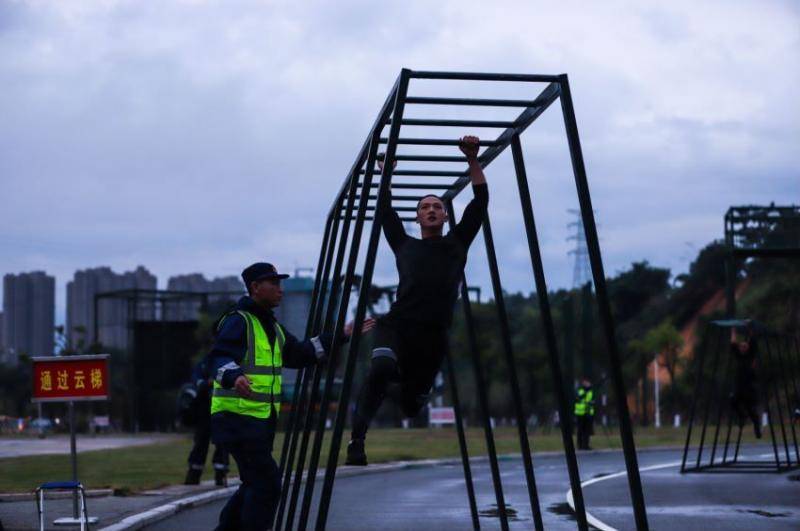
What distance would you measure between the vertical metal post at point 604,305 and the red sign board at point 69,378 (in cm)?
651

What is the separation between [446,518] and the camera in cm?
1382

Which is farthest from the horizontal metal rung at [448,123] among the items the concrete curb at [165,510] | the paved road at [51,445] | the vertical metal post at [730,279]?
the paved road at [51,445]

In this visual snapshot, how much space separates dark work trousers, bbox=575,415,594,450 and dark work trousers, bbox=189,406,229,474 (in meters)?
15.2

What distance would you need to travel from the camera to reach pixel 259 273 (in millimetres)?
8406

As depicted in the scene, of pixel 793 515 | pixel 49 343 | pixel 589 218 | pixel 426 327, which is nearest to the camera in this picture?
pixel 589 218

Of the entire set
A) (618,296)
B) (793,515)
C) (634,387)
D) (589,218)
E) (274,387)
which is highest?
(618,296)

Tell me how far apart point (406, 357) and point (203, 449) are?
1024 centimetres

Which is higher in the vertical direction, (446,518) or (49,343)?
(49,343)

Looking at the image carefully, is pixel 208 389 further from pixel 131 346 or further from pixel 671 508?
pixel 131 346

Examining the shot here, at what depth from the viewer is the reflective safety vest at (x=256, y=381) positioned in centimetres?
800

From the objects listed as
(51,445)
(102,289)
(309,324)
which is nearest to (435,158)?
(309,324)

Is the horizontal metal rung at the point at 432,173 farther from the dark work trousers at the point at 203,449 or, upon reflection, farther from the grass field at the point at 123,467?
the grass field at the point at 123,467

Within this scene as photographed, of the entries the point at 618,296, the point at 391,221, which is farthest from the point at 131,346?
the point at 391,221

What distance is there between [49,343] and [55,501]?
18288 centimetres
